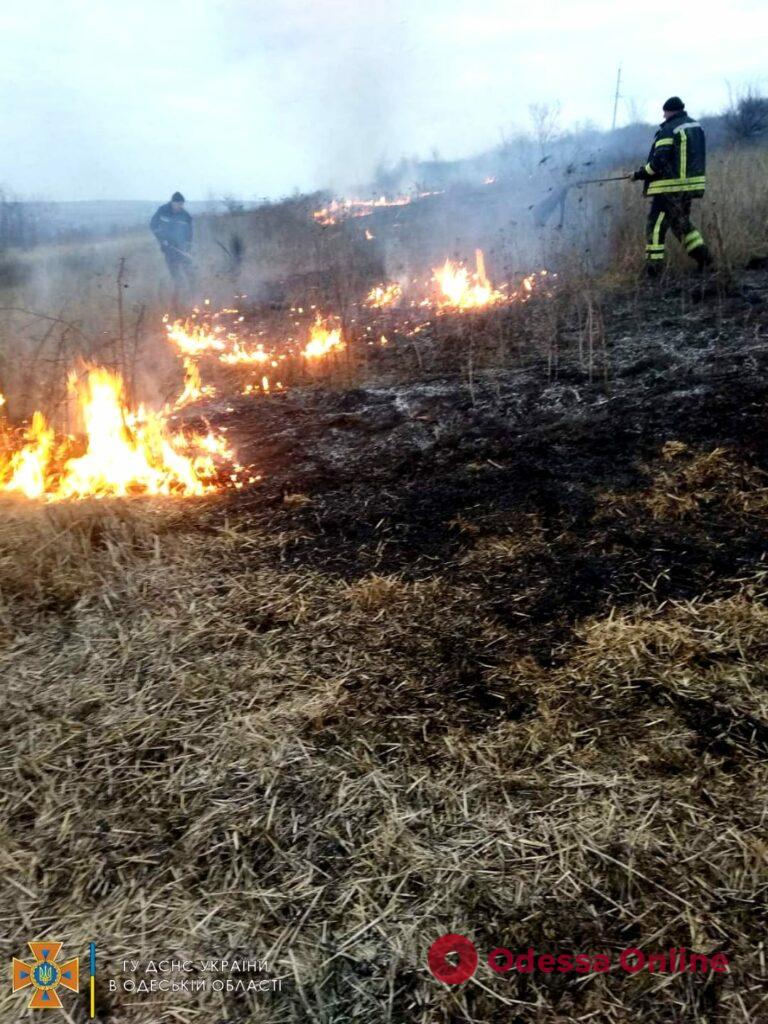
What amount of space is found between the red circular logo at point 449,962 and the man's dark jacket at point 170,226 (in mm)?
13981

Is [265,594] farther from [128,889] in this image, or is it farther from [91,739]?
[128,889]

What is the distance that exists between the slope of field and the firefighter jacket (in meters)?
4.46

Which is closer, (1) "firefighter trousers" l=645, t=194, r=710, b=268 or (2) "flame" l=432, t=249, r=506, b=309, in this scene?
(1) "firefighter trousers" l=645, t=194, r=710, b=268

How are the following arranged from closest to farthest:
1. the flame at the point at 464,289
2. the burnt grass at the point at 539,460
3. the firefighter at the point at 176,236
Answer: the burnt grass at the point at 539,460 → the flame at the point at 464,289 → the firefighter at the point at 176,236

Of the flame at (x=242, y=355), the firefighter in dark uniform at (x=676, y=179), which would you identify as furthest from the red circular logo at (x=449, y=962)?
the firefighter in dark uniform at (x=676, y=179)

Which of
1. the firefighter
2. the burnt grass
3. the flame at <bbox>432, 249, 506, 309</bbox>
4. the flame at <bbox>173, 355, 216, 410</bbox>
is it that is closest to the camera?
the burnt grass

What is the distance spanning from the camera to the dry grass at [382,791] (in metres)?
1.60

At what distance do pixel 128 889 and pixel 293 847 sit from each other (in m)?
0.48

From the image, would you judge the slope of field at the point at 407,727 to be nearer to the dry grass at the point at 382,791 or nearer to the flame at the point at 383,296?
the dry grass at the point at 382,791

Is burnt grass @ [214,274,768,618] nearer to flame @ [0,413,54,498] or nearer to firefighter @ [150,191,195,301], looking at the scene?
flame @ [0,413,54,498]

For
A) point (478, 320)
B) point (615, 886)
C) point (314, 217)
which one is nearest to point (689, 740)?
point (615, 886)

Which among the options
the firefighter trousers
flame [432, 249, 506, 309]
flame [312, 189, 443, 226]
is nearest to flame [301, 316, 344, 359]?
flame [432, 249, 506, 309]

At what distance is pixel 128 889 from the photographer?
6.03 feet

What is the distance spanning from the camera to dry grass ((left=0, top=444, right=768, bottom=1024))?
5.24ft
